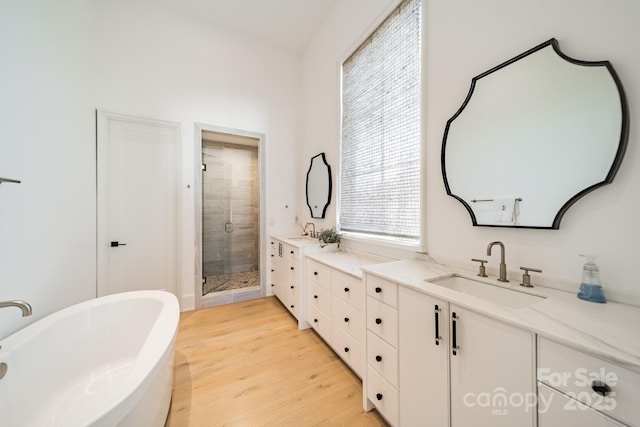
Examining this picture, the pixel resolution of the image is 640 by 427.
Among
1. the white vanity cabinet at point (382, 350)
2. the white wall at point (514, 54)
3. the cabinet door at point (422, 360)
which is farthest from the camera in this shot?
the white vanity cabinet at point (382, 350)

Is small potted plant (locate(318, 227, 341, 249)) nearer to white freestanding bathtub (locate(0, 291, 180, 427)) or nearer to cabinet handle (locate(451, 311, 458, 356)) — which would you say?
white freestanding bathtub (locate(0, 291, 180, 427))

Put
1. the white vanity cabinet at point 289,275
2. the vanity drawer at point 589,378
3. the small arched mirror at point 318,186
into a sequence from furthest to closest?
the small arched mirror at point 318,186, the white vanity cabinet at point 289,275, the vanity drawer at point 589,378

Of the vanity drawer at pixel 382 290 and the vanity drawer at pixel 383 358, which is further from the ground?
the vanity drawer at pixel 382 290

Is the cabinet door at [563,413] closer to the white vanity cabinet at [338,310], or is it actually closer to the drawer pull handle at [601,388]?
the drawer pull handle at [601,388]

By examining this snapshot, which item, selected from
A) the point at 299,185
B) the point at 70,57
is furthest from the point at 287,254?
the point at 70,57

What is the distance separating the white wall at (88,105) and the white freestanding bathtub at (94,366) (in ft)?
0.87

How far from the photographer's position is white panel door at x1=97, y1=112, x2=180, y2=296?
2498 millimetres

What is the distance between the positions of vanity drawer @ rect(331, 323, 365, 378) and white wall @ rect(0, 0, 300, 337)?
1969 mm

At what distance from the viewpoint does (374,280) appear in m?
1.39

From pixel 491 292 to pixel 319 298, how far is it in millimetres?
1427

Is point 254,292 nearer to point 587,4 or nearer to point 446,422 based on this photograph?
point 446,422

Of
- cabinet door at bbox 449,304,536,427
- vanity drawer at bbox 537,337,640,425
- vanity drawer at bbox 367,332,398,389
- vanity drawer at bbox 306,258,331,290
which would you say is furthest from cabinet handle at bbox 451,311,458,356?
vanity drawer at bbox 306,258,331,290

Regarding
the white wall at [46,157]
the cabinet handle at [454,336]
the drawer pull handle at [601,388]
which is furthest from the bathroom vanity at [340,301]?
the white wall at [46,157]

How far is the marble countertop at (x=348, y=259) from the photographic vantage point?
1.79m
